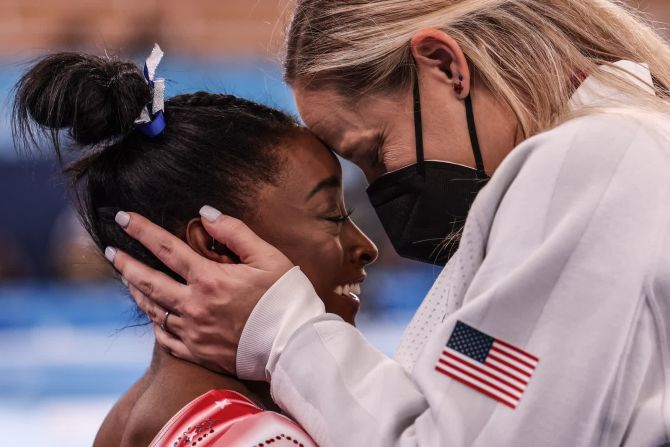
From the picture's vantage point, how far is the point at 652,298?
1243mm

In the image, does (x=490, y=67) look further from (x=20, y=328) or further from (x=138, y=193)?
(x=20, y=328)

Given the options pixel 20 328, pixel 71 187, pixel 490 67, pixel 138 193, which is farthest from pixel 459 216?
pixel 20 328

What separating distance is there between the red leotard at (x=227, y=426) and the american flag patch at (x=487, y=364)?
270 mm

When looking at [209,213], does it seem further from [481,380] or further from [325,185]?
[481,380]

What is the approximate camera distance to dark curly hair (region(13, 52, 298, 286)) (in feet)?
5.69

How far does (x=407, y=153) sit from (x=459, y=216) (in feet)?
0.47

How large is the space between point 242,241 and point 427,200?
12.8 inches

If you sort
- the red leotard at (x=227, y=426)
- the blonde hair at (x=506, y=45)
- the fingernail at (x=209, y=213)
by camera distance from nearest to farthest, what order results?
the red leotard at (x=227, y=426)
the blonde hair at (x=506, y=45)
the fingernail at (x=209, y=213)

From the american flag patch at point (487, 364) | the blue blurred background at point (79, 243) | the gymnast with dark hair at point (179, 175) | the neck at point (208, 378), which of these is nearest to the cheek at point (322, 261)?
the gymnast with dark hair at point (179, 175)

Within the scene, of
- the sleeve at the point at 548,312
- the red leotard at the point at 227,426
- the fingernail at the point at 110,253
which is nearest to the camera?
the sleeve at the point at 548,312

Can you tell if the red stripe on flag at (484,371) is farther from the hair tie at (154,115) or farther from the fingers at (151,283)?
the hair tie at (154,115)

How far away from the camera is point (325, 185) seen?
1802 mm

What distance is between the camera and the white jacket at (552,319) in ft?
4.08

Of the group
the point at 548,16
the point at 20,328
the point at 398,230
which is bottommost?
the point at 20,328
